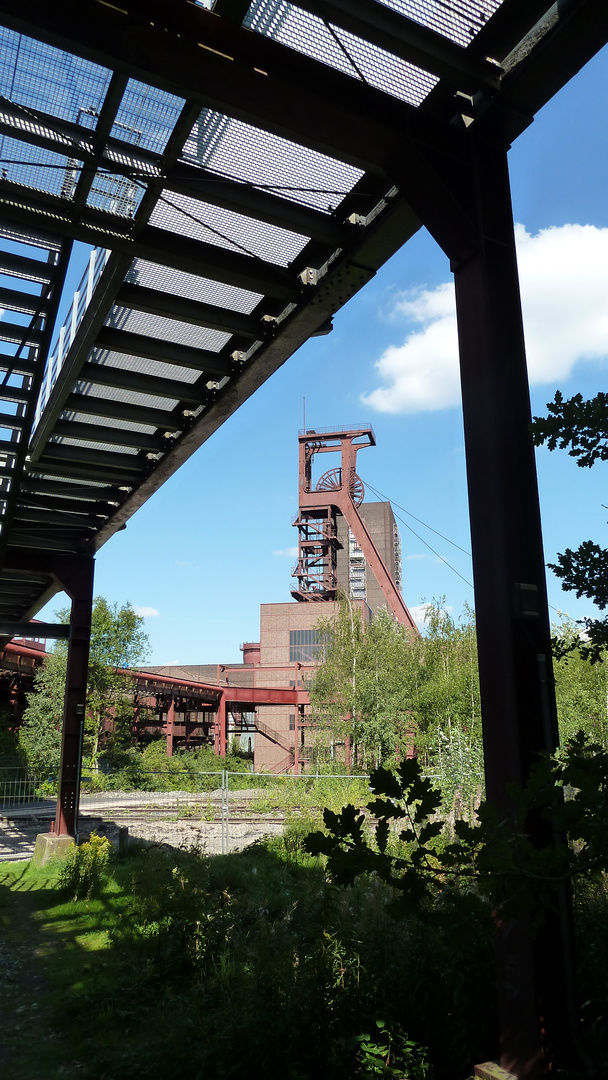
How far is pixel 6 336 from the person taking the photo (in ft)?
23.8

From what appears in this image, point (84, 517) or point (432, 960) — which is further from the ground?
point (84, 517)

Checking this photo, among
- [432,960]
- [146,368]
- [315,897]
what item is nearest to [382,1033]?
[432,960]

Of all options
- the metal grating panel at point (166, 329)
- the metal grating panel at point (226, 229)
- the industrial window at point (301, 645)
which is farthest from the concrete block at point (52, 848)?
the industrial window at point (301, 645)

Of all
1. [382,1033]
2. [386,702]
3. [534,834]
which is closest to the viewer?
[534,834]

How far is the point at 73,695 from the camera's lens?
607 inches

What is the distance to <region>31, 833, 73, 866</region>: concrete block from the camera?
571 inches

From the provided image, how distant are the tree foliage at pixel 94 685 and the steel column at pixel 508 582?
2815 cm

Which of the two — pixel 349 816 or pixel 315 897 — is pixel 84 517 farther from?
pixel 349 816

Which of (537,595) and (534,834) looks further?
(537,595)

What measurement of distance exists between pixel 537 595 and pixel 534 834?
1163mm

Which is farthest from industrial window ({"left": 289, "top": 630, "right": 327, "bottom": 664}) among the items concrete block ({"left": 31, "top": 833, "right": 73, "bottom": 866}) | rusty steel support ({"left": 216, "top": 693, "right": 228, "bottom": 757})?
concrete block ({"left": 31, "top": 833, "right": 73, "bottom": 866})

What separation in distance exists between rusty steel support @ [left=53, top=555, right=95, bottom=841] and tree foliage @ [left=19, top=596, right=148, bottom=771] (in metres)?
14.6

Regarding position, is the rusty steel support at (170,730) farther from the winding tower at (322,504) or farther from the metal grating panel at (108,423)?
the metal grating panel at (108,423)

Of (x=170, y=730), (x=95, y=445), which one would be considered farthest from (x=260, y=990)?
(x=170, y=730)
